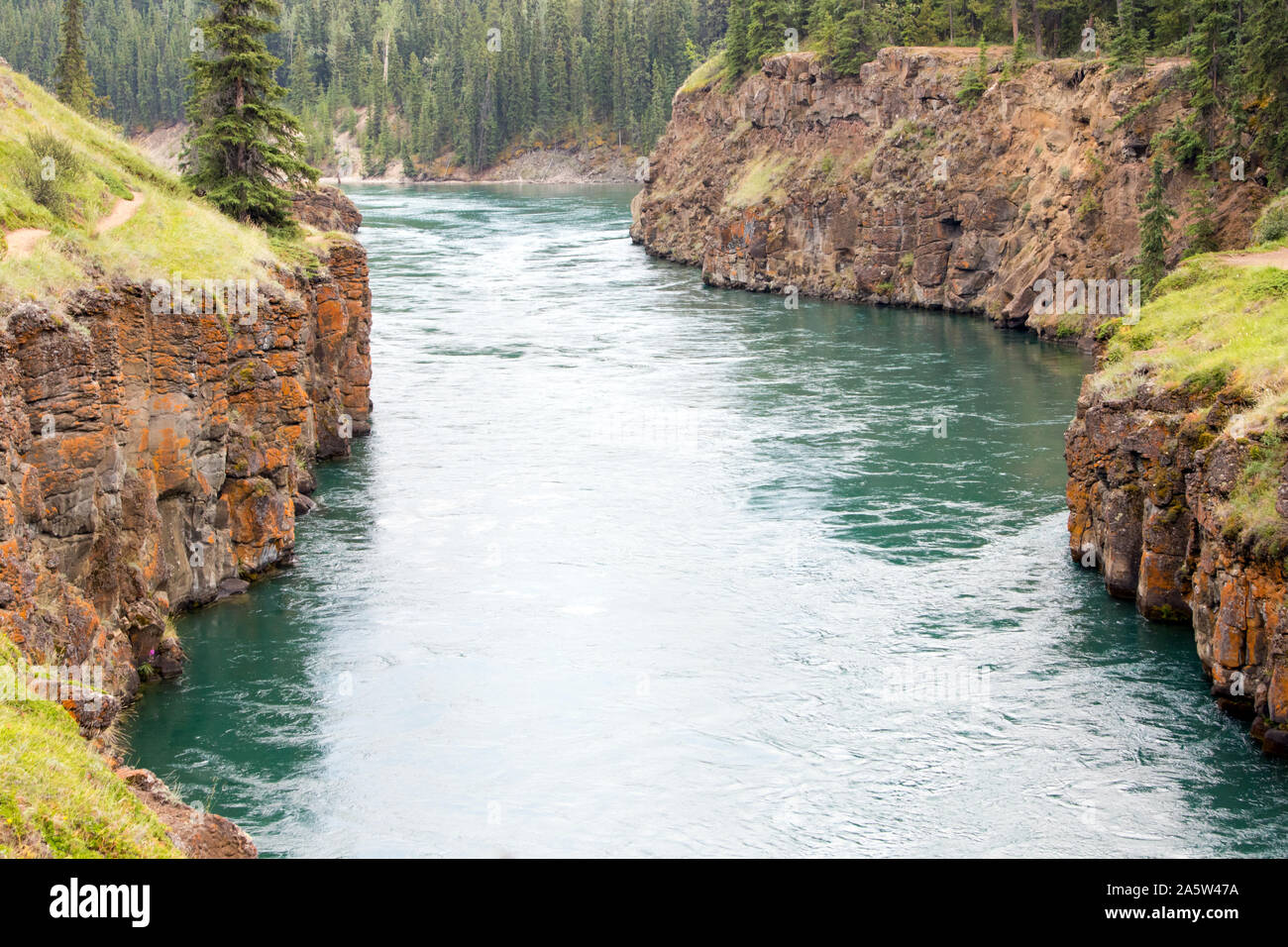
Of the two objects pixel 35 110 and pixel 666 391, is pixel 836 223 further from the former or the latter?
pixel 35 110

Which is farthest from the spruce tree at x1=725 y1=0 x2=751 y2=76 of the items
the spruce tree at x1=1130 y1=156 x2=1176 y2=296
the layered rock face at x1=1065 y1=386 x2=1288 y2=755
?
the layered rock face at x1=1065 y1=386 x2=1288 y2=755

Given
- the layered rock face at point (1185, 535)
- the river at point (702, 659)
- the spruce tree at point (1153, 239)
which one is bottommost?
the river at point (702, 659)

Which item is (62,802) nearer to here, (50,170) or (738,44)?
(50,170)

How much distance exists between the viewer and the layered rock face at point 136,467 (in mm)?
28062

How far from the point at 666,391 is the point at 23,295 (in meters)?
41.2

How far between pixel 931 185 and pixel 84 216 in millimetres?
68804

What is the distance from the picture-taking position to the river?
27.5 m

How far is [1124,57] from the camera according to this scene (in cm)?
7938

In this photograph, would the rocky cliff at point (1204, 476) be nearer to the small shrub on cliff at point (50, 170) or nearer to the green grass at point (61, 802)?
the green grass at point (61, 802)

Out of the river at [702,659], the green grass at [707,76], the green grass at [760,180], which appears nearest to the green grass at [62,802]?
the river at [702,659]

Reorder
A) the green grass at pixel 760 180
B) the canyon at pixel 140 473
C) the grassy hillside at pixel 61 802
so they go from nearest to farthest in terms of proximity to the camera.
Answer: the grassy hillside at pixel 61 802
the canyon at pixel 140 473
the green grass at pixel 760 180

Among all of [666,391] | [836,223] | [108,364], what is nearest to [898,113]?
[836,223]

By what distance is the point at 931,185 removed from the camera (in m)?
93.8

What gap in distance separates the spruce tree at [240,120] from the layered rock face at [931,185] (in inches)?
1866
